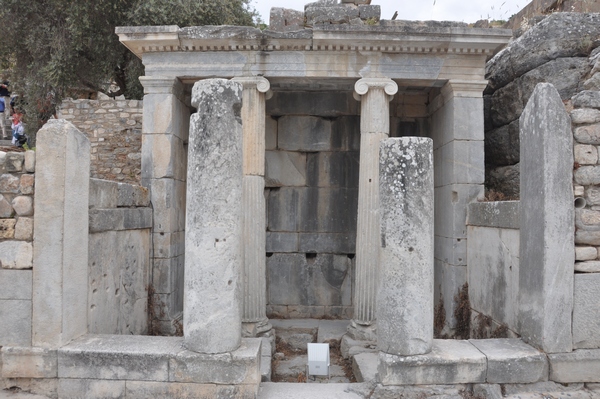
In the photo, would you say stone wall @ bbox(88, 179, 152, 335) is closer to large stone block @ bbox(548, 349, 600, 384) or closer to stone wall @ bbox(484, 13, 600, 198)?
large stone block @ bbox(548, 349, 600, 384)

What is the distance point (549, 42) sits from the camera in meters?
8.43

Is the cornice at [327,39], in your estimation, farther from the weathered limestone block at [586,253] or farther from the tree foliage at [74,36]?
the tree foliage at [74,36]

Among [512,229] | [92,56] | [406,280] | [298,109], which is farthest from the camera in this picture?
[92,56]

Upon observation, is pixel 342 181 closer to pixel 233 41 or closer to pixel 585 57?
pixel 233 41

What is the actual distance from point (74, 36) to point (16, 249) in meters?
9.47

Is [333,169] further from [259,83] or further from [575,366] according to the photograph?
[575,366]

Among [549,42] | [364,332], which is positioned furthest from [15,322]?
[549,42]

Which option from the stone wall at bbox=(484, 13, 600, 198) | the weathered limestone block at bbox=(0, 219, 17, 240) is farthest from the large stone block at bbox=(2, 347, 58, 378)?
the stone wall at bbox=(484, 13, 600, 198)

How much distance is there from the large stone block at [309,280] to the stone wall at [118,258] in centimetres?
281

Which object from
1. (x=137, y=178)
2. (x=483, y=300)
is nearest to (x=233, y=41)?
(x=137, y=178)

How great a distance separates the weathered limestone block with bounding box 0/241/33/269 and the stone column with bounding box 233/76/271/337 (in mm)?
3282

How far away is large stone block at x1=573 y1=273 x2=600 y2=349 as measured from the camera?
201 inches

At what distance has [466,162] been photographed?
8.09m

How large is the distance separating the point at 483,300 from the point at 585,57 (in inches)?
179
